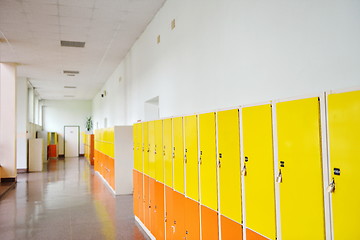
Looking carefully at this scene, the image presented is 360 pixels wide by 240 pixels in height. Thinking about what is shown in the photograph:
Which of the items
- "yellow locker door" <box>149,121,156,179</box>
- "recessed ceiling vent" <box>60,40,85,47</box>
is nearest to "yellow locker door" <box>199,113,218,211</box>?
"yellow locker door" <box>149,121,156,179</box>

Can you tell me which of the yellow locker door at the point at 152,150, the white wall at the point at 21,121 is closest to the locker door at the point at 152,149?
the yellow locker door at the point at 152,150

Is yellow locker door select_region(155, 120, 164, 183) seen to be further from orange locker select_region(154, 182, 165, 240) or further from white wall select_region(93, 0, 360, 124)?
white wall select_region(93, 0, 360, 124)

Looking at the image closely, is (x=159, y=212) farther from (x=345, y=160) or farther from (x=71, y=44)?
(x=71, y=44)

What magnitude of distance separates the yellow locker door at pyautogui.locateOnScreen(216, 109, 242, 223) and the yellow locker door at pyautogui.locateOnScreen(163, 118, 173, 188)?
1.19m

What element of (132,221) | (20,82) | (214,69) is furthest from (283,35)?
(20,82)

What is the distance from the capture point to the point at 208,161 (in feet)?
9.05

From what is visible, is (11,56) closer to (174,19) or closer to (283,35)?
(174,19)

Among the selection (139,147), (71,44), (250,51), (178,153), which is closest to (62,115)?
(71,44)

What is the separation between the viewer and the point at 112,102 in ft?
40.4

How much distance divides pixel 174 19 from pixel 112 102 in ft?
25.2

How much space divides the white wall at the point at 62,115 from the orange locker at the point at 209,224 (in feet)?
65.2

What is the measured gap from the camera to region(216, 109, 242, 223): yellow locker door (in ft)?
7.55

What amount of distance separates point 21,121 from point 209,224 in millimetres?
11980

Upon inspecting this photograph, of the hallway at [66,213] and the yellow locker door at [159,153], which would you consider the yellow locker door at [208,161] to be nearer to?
the yellow locker door at [159,153]
